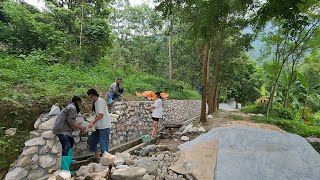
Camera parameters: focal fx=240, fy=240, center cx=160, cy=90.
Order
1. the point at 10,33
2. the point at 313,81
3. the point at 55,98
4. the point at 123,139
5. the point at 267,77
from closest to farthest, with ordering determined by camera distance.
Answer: the point at 55,98 < the point at 123,139 < the point at 10,33 < the point at 267,77 < the point at 313,81

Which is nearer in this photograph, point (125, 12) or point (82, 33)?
point (82, 33)

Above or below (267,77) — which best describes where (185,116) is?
below

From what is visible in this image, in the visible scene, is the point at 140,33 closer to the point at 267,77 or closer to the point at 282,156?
the point at 267,77

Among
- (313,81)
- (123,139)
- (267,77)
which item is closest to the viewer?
(123,139)

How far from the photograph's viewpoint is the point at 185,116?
611 inches

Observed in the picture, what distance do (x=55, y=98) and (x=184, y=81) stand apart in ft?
52.4

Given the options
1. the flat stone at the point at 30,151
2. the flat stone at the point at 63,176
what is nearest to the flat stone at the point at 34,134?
the flat stone at the point at 30,151

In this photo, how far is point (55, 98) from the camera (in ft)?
19.5

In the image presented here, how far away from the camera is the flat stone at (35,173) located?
477 cm

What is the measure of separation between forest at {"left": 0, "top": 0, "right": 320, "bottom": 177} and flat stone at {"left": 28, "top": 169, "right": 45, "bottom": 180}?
457mm

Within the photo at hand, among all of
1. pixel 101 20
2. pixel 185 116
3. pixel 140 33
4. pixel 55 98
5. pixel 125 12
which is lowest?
pixel 185 116

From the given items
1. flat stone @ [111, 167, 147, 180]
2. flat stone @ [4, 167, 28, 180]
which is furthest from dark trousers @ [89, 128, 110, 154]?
flat stone @ [111, 167, 147, 180]

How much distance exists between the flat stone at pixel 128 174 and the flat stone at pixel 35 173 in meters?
1.93

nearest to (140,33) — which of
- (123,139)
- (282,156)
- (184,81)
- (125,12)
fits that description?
(125,12)
